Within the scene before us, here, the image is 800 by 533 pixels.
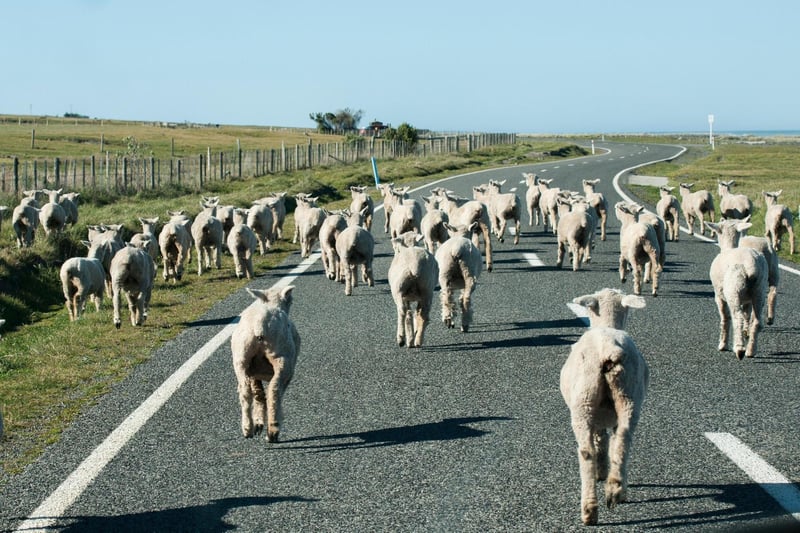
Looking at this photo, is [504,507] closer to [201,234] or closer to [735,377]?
[735,377]

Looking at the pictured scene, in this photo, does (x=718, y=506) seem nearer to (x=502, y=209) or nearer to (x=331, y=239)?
(x=331, y=239)

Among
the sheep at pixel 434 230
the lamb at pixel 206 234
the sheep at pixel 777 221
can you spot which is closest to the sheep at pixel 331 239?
the sheep at pixel 434 230

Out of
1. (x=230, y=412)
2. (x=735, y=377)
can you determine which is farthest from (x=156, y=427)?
(x=735, y=377)

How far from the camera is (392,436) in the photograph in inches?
297

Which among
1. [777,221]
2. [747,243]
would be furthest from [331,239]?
[777,221]

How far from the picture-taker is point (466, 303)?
11695 millimetres

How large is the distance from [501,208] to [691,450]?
558 inches

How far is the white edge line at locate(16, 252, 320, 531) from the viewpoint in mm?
5953

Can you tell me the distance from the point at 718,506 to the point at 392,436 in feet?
8.18

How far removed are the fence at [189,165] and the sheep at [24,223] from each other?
8.28 m

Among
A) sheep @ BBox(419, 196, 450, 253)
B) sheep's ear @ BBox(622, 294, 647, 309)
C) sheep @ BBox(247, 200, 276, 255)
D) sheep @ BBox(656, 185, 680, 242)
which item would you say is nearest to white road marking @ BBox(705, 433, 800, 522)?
sheep's ear @ BBox(622, 294, 647, 309)

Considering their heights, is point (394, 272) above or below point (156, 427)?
above

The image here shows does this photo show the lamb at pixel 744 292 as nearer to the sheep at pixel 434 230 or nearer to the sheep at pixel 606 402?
the sheep at pixel 606 402

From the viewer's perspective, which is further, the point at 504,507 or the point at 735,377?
the point at 735,377
